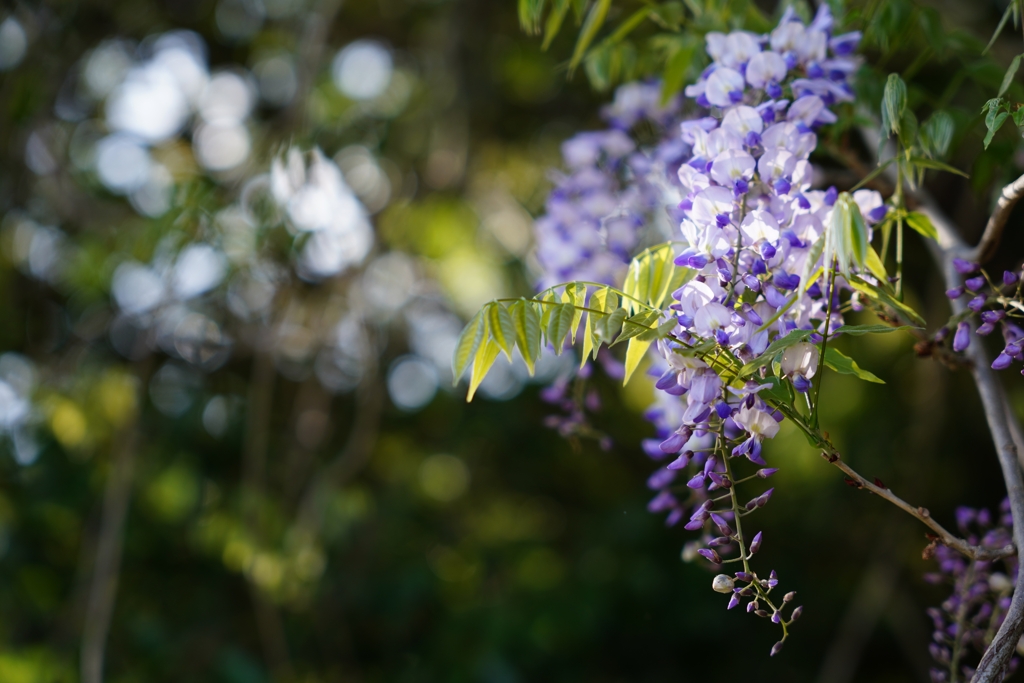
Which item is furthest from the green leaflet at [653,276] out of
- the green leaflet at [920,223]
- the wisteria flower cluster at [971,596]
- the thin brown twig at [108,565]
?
the thin brown twig at [108,565]

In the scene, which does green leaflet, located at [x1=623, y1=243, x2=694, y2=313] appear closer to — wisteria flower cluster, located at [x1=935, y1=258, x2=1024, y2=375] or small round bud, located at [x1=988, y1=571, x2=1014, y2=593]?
wisteria flower cluster, located at [x1=935, y1=258, x2=1024, y2=375]

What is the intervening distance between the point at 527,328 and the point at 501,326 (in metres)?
0.03

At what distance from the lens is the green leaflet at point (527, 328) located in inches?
29.0

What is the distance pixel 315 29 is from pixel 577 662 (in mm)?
1906

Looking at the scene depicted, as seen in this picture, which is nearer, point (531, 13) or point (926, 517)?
point (926, 517)

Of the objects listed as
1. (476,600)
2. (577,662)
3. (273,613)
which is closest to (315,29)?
(273,613)

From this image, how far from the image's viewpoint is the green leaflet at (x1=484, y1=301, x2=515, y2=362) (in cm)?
72

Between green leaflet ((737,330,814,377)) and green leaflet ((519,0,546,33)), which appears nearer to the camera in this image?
green leaflet ((737,330,814,377))

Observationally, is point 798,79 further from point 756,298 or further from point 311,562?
point 311,562

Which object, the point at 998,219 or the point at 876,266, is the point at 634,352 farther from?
the point at 998,219

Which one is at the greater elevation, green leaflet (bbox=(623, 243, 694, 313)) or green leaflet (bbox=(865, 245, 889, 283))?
green leaflet (bbox=(865, 245, 889, 283))

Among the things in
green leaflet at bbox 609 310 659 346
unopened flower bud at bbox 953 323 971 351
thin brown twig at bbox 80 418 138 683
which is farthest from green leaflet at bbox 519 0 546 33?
thin brown twig at bbox 80 418 138 683

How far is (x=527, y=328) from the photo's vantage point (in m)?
0.74

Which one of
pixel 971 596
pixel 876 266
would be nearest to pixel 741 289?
pixel 876 266
